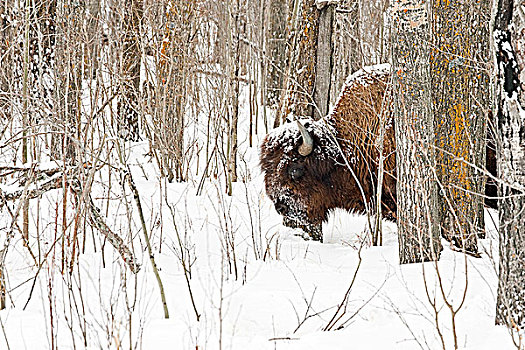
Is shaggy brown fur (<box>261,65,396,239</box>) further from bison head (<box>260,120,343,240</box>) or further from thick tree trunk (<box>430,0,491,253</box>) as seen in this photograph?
thick tree trunk (<box>430,0,491,253</box>)

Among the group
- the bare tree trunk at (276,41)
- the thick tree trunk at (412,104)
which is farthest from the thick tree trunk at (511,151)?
the bare tree trunk at (276,41)

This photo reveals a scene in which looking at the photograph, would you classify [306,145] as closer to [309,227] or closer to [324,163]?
[324,163]

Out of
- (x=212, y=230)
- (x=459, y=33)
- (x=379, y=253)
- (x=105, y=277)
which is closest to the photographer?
(x=105, y=277)

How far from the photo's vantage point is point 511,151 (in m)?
3.26

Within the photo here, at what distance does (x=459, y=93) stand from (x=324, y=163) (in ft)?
5.85

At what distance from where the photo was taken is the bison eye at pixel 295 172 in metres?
6.59

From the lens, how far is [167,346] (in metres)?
3.49

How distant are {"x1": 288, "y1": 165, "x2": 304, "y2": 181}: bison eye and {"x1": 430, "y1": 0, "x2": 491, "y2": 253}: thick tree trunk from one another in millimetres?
1638

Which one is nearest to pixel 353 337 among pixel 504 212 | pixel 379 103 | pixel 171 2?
pixel 504 212

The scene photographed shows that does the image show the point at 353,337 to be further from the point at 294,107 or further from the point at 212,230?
the point at 294,107

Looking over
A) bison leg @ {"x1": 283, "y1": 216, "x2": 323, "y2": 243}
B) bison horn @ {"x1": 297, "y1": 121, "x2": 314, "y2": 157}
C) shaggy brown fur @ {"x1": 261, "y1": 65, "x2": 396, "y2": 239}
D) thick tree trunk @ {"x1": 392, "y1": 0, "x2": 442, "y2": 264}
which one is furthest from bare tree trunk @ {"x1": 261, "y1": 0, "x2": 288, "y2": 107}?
thick tree trunk @ {"x1": 392, "y1": 0, "x2": 442, "y2": 264}

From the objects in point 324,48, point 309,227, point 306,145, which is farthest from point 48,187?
point 324,48

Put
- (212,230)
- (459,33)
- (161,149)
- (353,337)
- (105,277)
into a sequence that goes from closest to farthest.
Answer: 1. (353,337)
2. (105,277)
3. (459,33)
4. (212,230)
5. (161,149)

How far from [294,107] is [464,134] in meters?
2.40
